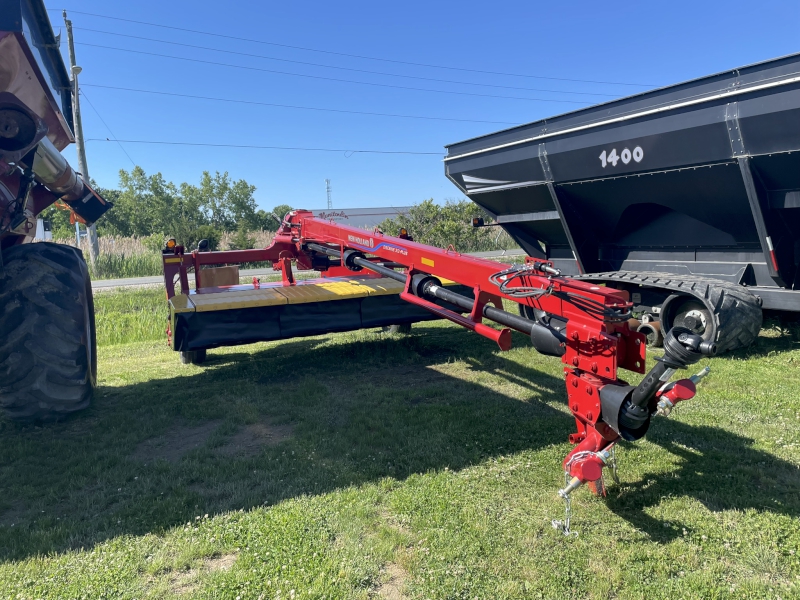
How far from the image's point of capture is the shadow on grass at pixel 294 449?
112 inches

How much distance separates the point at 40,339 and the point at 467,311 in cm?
293

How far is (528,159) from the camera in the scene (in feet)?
21.7

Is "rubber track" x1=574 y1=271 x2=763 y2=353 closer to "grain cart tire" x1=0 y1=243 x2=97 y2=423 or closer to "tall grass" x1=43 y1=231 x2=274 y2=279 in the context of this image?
"grain cart tire" x1=0 y1=243 x2=97 y2=423

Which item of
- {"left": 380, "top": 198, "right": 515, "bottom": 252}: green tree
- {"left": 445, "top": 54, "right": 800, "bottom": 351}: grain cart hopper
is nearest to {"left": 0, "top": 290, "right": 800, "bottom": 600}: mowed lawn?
{"left": 445, "top": 54, "right": 800, "bottom": 351}: grain cart hopper

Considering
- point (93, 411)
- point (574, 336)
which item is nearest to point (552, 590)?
point (574, 336)

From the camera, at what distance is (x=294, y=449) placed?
3654 mm

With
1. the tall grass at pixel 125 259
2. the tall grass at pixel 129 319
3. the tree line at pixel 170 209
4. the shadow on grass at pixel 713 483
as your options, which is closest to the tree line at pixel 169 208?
the tree line at pixel 170 209

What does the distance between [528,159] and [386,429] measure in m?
4.15

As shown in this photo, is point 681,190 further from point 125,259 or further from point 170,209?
point 170,209

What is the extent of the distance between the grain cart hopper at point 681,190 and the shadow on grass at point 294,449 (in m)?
1.88

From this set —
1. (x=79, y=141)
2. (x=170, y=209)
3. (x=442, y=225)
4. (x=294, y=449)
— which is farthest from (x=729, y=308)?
(x=170, y=209)

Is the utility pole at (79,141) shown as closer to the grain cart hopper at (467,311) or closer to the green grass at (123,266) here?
the green grass at (123,266)

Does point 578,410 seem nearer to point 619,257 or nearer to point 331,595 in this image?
point 331,595

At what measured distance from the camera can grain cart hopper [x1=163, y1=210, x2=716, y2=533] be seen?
8.29 ft
